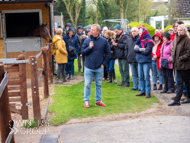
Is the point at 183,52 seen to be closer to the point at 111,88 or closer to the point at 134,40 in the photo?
the point at 134,40

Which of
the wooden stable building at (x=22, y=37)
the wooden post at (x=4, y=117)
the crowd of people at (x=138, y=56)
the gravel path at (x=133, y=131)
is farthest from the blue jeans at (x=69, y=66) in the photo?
the wooden post at (x=4, y=117)

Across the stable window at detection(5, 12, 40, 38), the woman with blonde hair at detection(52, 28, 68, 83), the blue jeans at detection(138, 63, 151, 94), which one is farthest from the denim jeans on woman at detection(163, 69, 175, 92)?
the stable window at detection(5, 12, 40, 38)

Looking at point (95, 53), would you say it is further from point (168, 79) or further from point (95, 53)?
point (168, 79)

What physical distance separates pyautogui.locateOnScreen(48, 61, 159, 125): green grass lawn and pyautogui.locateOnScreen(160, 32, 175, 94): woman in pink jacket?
79 centimetres

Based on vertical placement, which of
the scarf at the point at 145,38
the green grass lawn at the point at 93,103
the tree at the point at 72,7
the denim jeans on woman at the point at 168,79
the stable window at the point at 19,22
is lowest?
the green grass lawn at the point at 93,103

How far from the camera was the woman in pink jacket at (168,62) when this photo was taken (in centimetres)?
895

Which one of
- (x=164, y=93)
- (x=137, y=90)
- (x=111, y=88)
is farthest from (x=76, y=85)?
(x=164, y=93)

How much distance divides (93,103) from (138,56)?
1.92 m

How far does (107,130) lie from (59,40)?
242 inches

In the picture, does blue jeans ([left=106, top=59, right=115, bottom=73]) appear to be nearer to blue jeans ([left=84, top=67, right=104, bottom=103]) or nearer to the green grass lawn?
the green grass lawn

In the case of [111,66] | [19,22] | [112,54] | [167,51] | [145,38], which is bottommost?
[111,66]

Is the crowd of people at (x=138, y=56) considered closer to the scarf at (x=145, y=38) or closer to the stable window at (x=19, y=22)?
the scarf at (x=145, y=38)

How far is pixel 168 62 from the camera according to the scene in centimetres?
893

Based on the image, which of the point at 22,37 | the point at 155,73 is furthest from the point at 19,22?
the point at 155,73
